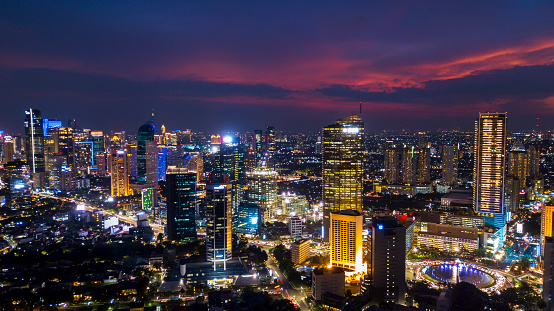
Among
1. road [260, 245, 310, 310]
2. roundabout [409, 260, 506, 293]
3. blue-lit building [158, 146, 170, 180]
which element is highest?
blue-lit building [158, 146, 170, 180]

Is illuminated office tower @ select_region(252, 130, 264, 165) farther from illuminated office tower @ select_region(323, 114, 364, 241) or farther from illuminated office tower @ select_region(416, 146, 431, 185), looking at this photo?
illuminated office tower @ select_region(323, 114, 364, 241)

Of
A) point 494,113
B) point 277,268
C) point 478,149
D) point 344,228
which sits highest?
point 494,113

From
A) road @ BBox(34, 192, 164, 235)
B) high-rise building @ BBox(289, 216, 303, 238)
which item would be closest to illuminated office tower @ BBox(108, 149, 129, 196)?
road @ BBox(34, 192, 164, 235)

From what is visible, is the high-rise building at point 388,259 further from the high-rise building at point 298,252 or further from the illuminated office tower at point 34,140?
the illuminated office tower at point 34,140

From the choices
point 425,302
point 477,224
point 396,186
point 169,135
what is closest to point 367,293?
point 425,302

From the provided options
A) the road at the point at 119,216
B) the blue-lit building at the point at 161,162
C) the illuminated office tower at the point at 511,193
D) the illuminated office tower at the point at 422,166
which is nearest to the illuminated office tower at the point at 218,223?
the road at the point at 119,216

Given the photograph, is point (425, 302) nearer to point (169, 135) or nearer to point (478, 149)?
point (478, 149)
